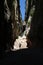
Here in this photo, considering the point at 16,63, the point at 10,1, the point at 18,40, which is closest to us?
the point at 16,63

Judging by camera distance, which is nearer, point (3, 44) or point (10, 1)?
point (3, 44)

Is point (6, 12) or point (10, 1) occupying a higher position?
point (10, 1)

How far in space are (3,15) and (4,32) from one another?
1.04 m

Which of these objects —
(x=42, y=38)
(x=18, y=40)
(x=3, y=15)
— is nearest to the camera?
(x=42, y=38)

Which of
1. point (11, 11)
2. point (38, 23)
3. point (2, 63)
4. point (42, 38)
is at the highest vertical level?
point (11, 11)

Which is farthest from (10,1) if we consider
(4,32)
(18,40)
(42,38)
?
(18,40)

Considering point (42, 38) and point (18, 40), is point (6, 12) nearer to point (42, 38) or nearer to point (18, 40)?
point (42, 38)

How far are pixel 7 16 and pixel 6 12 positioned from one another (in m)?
0.27

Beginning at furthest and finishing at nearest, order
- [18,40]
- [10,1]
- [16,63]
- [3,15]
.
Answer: [18,40] → [10,1] → [3,15] → [16,63]

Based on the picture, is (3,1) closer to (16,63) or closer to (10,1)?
(10,1)

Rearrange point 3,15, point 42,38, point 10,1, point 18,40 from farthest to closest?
1. point 18,40
2. point 10,1
3. point 3,15
4. point 42,38

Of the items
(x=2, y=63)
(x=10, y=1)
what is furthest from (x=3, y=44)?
(x=2, y=63)

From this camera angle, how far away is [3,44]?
47.3ft

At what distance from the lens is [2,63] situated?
276 inches
